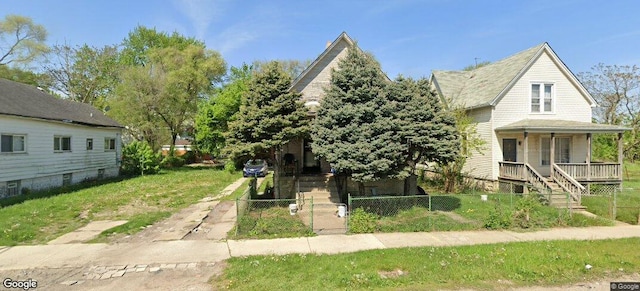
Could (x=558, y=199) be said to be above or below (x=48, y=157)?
below

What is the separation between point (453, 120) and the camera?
12.0 m

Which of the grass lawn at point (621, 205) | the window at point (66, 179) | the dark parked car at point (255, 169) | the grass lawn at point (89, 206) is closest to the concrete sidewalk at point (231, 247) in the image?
the grass lawn at point (89, 206)

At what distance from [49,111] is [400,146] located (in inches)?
804

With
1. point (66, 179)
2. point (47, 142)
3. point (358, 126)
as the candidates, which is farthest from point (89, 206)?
point (358, 126)

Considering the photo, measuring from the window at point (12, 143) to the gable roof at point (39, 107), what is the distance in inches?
44.5

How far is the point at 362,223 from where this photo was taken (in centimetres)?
960

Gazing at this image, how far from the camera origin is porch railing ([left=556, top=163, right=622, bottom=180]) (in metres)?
16.4

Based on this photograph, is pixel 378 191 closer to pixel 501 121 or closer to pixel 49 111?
pixel 501 121

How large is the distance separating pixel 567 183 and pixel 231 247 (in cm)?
1658

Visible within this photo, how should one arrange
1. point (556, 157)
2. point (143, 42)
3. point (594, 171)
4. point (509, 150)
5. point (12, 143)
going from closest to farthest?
point (12, 143), point (594, 171), point (509, 150), point (556, 157), point (143, 42)

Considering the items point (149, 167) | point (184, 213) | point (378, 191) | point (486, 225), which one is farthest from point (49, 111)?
point (486, 225)

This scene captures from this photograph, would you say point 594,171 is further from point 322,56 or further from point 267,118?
point 267,118

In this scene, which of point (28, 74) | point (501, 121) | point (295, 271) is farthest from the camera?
point (28, 74)

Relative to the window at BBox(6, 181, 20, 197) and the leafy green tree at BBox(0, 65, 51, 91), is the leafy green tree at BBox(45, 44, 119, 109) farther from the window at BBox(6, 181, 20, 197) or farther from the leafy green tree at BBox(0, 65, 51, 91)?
the window at BBox(6, 181, 20, 197)
